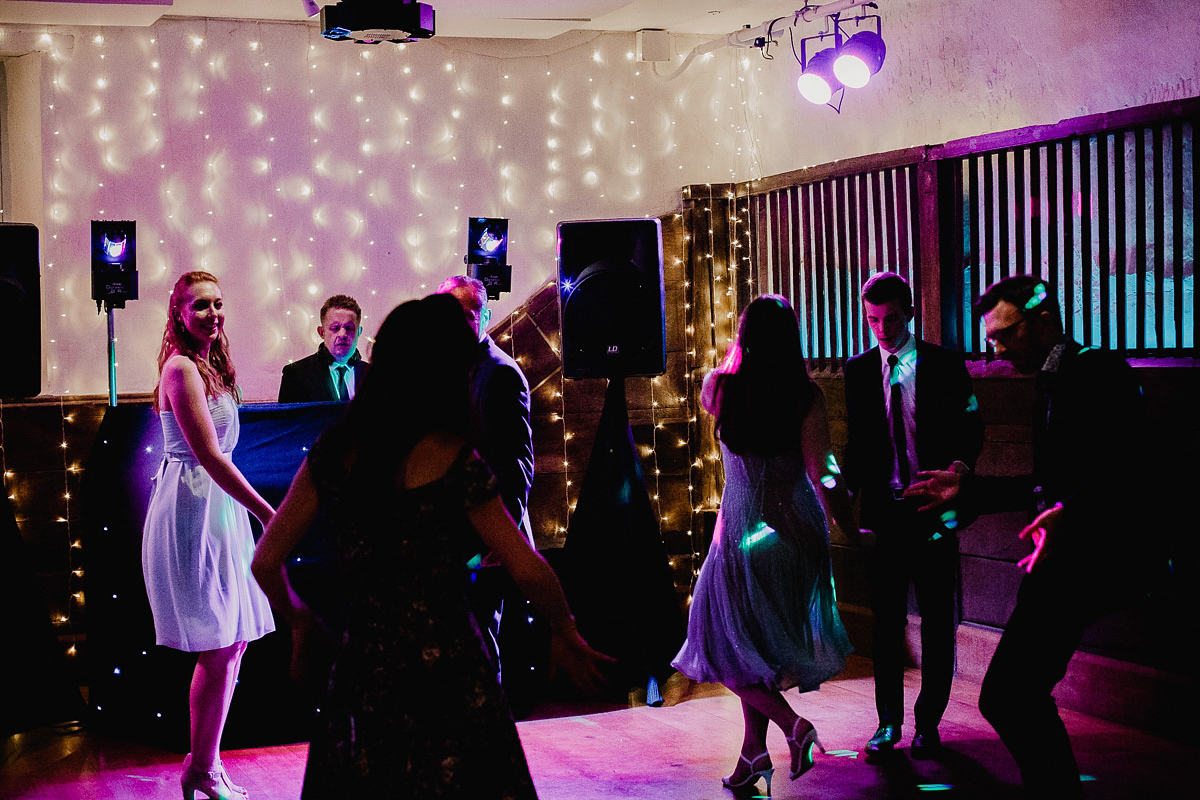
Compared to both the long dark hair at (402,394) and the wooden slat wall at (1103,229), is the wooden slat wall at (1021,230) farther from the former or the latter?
the long dark hair at (402,394)

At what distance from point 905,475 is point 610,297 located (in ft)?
4.40

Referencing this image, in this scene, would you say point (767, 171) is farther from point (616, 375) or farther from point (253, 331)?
point (253, 331)

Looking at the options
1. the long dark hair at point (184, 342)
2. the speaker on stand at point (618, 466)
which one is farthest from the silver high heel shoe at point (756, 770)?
the long dark hair at point (184, 342)

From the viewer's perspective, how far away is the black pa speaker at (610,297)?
15.5 ft

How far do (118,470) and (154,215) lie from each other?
1.72m

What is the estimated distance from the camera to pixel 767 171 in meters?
6.66

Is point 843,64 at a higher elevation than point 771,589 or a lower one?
higher

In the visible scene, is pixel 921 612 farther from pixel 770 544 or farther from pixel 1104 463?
pixel 1104 463

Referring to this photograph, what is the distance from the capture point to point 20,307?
4.34 m

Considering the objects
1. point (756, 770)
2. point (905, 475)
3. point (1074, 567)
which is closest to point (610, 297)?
point (905, 475)

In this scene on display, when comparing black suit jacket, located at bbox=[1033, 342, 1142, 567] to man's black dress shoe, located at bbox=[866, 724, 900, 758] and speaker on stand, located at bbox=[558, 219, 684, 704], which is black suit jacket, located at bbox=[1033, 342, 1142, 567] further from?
→ speaker on stand, located at bbox=[558, 219, 684, 704]

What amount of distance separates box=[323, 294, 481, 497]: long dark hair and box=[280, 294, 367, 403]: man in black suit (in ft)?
10.6

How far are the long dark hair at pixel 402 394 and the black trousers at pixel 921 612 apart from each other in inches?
88.3

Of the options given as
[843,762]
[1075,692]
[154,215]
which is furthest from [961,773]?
[154,215]
